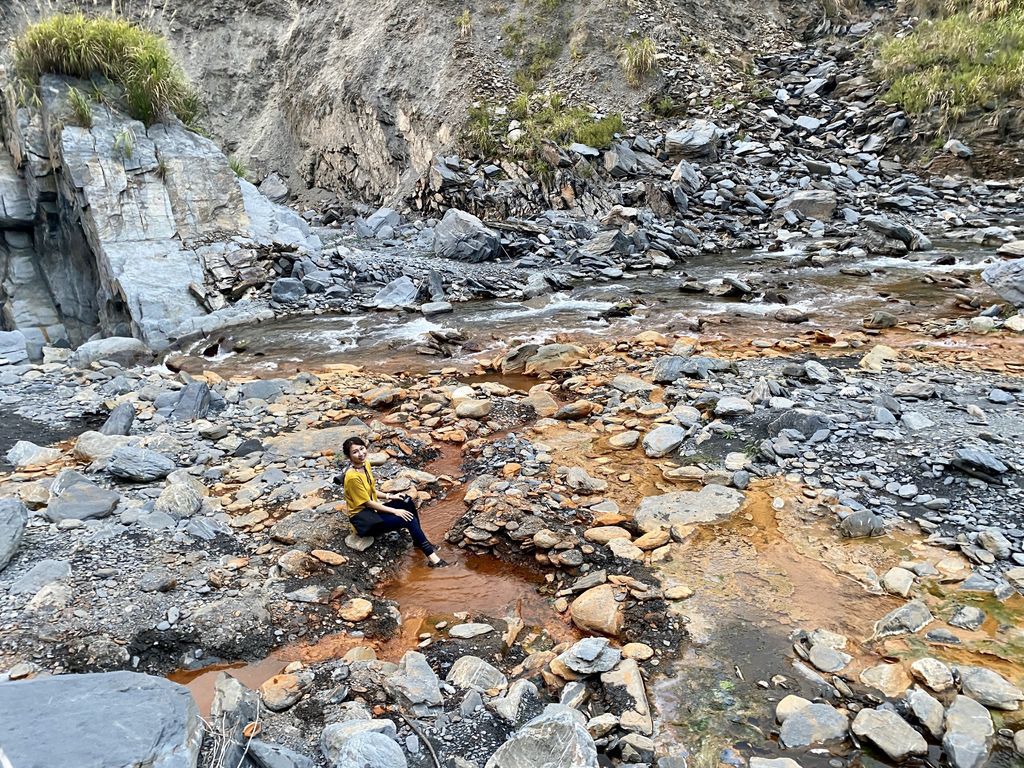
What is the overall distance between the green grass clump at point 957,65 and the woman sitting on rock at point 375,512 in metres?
19.6

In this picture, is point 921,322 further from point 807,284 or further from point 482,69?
point 482,69

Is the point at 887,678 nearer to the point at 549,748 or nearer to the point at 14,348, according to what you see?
the point at 549,748

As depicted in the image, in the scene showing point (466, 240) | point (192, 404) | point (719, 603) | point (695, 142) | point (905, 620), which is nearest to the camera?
point (905, 620)

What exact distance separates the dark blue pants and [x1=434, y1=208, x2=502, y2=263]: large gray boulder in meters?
10.2

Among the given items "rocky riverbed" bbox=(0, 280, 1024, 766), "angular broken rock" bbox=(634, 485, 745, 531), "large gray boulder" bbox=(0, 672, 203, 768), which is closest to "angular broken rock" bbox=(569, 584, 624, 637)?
"rocky riverbed" bbox=(0, 280, 1024, 766)

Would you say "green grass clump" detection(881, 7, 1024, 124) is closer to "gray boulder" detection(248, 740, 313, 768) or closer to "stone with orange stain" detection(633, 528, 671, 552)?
"stone with orange stain" detection(633, 528, 671, 552)

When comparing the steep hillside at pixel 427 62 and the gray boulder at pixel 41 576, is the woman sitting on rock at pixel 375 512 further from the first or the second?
the steep hillside at pixel 427 62

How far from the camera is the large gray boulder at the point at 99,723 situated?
8.07 ft

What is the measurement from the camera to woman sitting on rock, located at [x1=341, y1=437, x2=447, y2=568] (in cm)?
511

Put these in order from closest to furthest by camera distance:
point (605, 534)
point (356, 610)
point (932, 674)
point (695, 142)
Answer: point (932, 674) → point (356, 610) → point (605, 534) → point (695, 142)

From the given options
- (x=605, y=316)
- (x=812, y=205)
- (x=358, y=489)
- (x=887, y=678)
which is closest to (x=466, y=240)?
(x=605, y=316)

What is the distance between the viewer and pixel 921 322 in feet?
31.6

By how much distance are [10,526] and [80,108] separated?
10.3m

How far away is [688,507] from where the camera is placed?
5.43m
